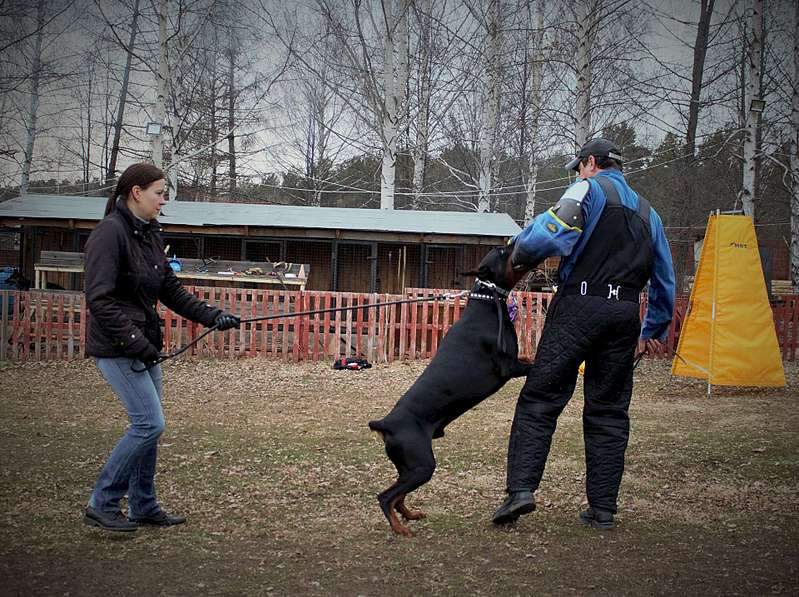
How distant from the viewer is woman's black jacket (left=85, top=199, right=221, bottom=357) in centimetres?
344

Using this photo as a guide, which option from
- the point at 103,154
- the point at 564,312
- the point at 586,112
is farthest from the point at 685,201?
the point at 564,312

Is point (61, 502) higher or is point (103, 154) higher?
point (103, 154)

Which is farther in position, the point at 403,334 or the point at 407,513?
the point at 403,334

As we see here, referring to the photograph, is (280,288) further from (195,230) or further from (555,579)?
(555,579)

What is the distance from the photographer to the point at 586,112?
1454 cm

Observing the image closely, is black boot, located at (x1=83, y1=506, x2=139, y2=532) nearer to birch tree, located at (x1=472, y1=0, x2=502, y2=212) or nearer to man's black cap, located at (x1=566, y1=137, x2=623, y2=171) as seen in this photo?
man's black cap, located at (x1=566, y1=137, x2=623, y2=171)

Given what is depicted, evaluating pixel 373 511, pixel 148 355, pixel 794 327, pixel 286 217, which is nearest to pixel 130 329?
pixel 148 355

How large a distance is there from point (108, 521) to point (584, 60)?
Answer: 13.2 meters

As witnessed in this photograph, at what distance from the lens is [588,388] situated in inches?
151

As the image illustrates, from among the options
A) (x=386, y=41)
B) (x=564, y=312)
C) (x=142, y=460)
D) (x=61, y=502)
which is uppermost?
(x=386, y=41)

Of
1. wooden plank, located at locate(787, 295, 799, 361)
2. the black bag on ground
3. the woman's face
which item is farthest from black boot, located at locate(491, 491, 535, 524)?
wooden plank, located at locate(787, 295, 799, 361)

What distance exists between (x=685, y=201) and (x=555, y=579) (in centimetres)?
2400

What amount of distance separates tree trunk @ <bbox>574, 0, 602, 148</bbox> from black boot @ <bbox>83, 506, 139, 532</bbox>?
12179 millimetres

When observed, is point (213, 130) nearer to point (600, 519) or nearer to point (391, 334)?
point (391, 334)
